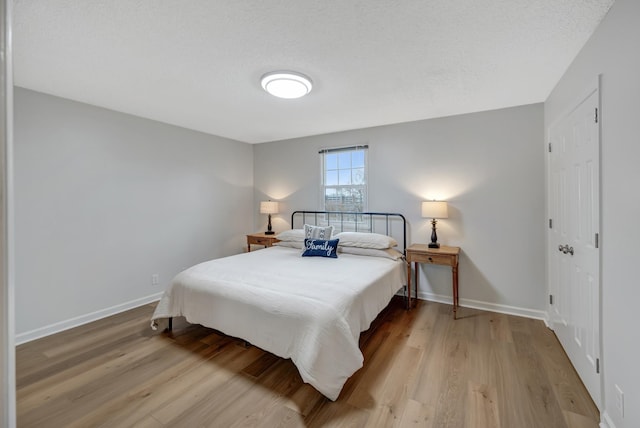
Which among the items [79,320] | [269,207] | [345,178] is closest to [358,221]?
[345,178]

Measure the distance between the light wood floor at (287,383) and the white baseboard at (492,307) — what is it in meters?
0.29

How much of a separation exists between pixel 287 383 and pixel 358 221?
260 centimetres

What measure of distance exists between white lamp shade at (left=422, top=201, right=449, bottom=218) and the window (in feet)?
3.28

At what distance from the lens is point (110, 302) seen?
328 centimetres

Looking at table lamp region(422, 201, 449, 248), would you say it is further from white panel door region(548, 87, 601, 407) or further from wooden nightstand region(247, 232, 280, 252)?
wooden nightstand region(247, 232, 280, 252)

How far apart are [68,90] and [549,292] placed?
17.1ft

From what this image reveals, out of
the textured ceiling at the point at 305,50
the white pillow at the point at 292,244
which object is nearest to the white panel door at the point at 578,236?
the textured ceiling at the point at 305,50

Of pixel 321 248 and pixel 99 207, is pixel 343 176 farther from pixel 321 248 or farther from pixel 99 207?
pixel 99 207

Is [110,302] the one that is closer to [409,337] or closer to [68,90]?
[68,90]

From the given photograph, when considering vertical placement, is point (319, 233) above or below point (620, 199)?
below

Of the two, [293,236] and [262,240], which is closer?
[293,236]

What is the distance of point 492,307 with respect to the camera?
332cm

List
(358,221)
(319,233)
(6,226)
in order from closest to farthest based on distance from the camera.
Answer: (6,226) → (319,233) → (358,221)

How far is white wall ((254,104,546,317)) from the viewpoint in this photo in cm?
311
